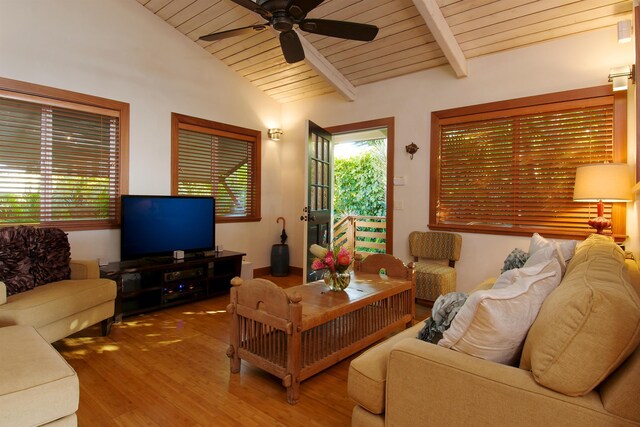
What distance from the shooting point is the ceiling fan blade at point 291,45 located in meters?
2.74

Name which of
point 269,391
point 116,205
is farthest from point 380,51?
point 269,391

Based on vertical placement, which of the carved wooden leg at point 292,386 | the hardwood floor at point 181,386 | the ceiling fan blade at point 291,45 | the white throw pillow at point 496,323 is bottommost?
the hardwood floor at point 181,386

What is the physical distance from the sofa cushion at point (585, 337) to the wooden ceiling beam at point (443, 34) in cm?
286

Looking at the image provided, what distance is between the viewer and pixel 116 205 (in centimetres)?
386

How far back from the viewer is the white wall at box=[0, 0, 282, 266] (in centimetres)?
329

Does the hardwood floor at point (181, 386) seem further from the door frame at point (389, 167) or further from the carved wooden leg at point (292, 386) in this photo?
the door frame at point (389, 167)

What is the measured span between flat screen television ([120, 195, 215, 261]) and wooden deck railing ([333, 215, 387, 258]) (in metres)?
2.57

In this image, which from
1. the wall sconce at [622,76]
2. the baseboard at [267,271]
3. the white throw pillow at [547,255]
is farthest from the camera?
the baseboard at [267,271]

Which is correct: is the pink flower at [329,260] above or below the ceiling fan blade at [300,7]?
below

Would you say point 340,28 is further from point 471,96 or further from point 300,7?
point 471,96

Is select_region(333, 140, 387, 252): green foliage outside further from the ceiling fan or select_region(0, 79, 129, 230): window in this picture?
the ceiling fan

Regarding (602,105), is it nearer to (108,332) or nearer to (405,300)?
(405,300)

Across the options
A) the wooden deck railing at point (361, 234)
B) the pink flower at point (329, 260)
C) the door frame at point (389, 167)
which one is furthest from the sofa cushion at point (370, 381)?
the wooden deck railing at point (361, 234)

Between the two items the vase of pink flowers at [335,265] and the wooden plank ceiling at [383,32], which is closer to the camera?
the vase of pink flowers at [335,265]
